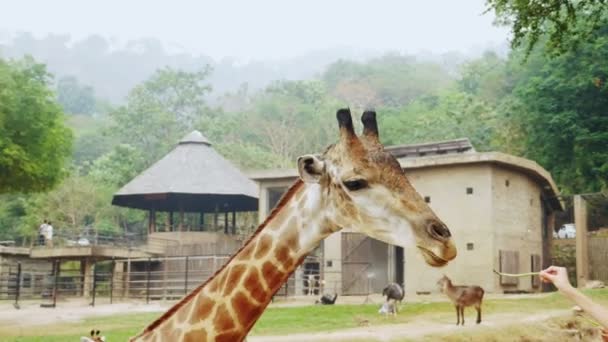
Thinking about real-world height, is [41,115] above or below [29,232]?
above

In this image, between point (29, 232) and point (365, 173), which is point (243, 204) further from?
point (365, 173)

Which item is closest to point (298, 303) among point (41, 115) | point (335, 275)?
point (335, 275)

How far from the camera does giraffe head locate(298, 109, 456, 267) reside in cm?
392

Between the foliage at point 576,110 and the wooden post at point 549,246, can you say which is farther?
the wooden post at point 549,246

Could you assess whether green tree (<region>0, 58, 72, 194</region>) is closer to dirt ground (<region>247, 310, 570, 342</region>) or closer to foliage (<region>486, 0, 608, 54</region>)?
dirt ground (<region>247, 310, 570, 342</region>)

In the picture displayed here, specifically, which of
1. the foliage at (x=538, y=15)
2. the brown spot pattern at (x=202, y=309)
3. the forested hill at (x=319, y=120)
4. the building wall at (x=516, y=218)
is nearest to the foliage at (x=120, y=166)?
the forested hill at (x=319, y=120)

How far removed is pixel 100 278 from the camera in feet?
144

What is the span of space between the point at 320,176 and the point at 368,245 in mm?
28566

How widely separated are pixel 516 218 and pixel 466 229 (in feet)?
8.93

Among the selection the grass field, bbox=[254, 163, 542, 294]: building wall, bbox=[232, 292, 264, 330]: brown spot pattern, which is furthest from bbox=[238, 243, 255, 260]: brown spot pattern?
bbox=[254, 163, 542, 294]: building wall

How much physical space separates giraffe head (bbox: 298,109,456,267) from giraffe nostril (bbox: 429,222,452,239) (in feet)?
0.04

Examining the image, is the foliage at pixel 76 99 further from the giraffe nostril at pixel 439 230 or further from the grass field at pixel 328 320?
the giraffe nostril at pixel 439 230

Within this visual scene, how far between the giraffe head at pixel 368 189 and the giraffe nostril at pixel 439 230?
0.04 feet

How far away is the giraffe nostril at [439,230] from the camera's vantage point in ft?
12.3
